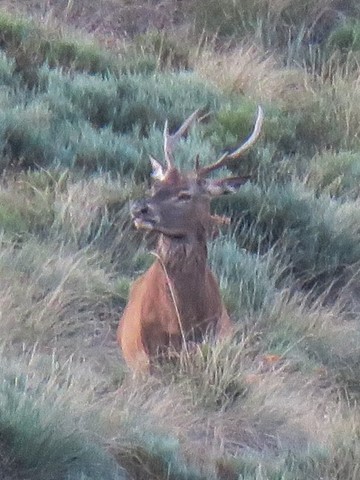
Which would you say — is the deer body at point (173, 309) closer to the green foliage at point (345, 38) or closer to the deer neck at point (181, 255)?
the deer neck at point (181, 255)

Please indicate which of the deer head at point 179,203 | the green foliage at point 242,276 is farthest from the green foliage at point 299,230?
the deer head at point 179,203

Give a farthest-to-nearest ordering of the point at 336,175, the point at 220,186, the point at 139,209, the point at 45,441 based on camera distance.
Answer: the point at 336,175, the point at 220,186, the point at 139,209, the point at 45,441

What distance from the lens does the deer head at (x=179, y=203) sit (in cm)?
689

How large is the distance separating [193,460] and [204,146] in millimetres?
5349

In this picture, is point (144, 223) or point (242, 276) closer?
point (144, 223)

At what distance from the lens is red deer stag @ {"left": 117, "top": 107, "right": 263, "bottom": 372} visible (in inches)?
Result: 280

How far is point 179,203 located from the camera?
7043 millimetres

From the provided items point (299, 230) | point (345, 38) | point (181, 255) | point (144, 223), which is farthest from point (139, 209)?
point (345, 38)

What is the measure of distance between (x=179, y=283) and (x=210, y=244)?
68.3 inches

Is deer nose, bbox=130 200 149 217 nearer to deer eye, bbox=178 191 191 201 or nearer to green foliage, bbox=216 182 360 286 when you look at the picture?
deer eye, bbox=178 191 191 201

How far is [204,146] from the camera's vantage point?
1091 cm

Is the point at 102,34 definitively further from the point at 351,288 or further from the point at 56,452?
the point at 56,452

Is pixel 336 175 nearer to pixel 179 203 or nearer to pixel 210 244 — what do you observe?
pixel 210 244

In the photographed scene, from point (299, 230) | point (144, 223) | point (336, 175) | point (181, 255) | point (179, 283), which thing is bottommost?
point (336, 175)
